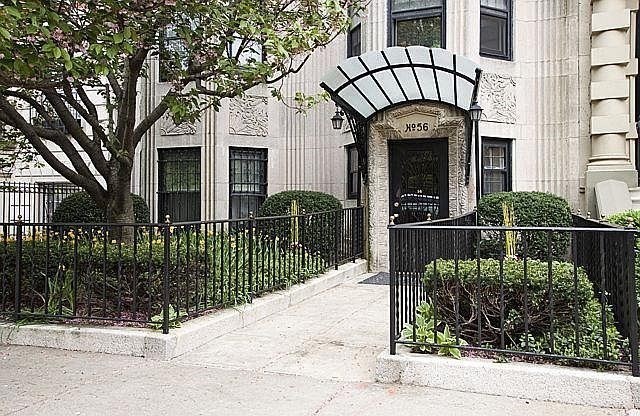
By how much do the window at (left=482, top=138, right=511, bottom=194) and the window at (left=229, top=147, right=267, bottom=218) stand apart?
4895 millimetres

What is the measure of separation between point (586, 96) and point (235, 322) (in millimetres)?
8433

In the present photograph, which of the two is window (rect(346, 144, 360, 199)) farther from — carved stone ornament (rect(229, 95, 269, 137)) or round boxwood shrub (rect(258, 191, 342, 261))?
carved stone ornament (rect(229, 95, 269, 137))

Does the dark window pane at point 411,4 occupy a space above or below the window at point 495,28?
above

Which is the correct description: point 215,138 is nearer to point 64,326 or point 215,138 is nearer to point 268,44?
point 268,44

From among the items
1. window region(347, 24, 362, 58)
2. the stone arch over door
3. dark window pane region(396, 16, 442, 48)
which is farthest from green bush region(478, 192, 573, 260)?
window region(347, 24, 362, 58)

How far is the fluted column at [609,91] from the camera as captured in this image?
37.1 ft

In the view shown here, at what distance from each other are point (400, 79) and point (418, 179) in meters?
2.05

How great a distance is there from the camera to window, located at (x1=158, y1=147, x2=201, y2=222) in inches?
532

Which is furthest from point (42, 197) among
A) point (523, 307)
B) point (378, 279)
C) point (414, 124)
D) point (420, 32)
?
point (523, 307)

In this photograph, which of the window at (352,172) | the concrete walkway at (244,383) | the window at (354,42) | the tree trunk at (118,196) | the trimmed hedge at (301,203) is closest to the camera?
the concrete walkway at (244,383)

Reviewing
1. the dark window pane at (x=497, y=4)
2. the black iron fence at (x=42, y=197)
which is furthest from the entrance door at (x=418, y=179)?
the black iron fence at (x=42, y=197)

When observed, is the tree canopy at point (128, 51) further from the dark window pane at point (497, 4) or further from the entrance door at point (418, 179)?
the dark window pane at point (497, 4)

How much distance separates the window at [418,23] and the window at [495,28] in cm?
84

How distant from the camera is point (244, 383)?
16.9ft
